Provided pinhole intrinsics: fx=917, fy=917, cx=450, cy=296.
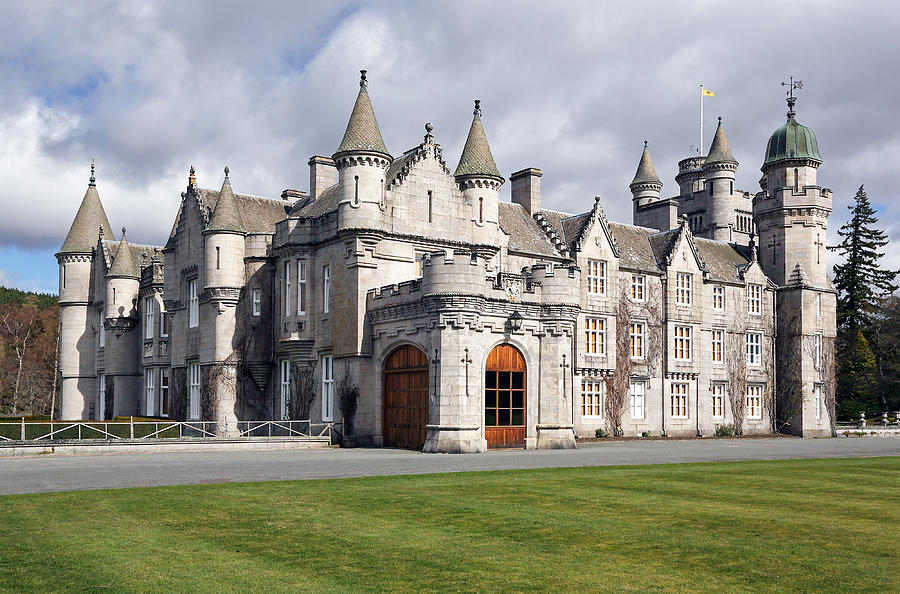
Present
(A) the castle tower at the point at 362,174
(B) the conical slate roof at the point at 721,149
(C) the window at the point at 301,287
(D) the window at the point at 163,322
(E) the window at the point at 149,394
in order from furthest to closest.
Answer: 1. (B) the conical slate roof at the point at 721,149
2. (E) the window at the point at 149,394
3. (D) the window at the point at 163,322
4. (C) the window at the point at 301,287
5. (A) the castle tower at the point at 362,174

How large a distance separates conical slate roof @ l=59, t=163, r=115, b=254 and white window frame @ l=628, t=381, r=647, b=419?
32.1 meters

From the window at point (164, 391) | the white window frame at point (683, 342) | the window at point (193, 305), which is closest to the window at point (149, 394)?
the window at point (164, 391)

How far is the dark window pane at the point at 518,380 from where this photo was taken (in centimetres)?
3169

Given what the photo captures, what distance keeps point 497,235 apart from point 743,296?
1783cm

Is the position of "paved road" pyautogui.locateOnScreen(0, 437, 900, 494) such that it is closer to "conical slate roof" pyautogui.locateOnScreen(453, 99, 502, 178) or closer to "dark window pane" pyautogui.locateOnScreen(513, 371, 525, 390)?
"dark window pane" pyautogui.locateOnScreen(513, 371, 525, 390)

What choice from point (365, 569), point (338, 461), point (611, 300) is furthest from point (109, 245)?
point (365, 569)

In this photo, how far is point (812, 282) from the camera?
166 feet

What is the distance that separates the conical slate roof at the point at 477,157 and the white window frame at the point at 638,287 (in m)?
11.0

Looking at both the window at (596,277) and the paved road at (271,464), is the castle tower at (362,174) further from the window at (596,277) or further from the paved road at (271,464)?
the window at (596,277)

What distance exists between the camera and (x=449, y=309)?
29.7 metres

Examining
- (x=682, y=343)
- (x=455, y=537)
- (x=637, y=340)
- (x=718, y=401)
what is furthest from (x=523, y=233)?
(x=455, y=537)

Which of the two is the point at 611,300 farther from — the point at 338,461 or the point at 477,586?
the point at 477,586

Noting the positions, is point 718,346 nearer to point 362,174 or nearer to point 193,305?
point 362,174

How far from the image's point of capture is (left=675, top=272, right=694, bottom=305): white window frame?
47.0 metres
